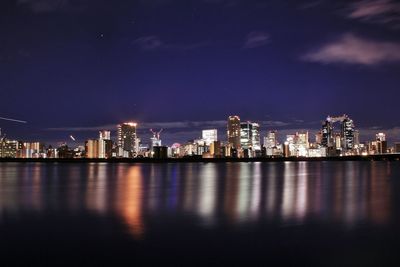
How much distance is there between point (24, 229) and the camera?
656 inches

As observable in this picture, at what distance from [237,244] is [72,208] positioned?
1319 centimetres

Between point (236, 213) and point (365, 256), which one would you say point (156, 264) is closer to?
point (365, 256)

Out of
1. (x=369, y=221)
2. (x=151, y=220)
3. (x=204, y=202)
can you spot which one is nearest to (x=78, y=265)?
(x=151, y=220)

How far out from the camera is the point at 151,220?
19.0 meters

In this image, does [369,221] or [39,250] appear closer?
[39,250]

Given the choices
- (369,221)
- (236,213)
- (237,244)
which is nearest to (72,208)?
(236,213)

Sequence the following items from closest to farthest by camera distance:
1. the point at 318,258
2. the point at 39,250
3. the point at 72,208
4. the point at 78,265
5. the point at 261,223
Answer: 1. the point at 78,265
2. the point at 318,258
3. the point at 39,250
4. the point at 261,223
5. the point at 72,208

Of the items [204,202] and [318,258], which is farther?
[204,202]

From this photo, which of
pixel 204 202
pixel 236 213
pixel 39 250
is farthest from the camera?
pixel 204 202

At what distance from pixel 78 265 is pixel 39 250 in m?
2.53

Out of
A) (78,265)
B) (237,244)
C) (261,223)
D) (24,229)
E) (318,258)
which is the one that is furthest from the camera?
(261,223)

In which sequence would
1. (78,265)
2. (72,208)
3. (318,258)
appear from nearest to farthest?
(78,265), (318,258), (72,208)

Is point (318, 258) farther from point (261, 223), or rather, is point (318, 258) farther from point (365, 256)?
point (261, 223)

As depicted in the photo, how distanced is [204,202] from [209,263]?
15154 millimetres
